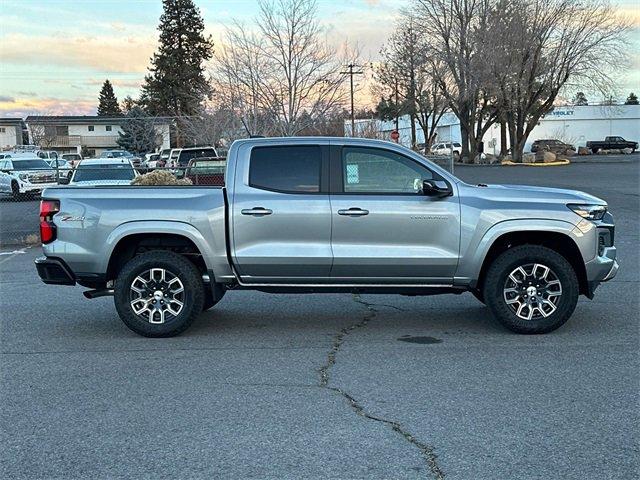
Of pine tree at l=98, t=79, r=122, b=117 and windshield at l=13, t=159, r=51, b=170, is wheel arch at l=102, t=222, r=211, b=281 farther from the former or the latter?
pine tree at l=98, t=79, r=122, b=117

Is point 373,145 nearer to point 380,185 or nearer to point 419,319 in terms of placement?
point 380,185

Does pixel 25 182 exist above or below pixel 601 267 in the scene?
above

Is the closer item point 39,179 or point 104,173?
point 104,173

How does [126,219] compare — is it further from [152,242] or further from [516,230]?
[516,230]

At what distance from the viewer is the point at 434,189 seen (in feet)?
22.0

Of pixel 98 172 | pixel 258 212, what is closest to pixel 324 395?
pixel 258 212

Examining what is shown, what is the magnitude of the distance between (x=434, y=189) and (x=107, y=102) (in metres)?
110

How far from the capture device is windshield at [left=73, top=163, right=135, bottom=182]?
1833 centimetres

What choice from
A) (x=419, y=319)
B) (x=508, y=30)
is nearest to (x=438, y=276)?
(x=419, y=319)

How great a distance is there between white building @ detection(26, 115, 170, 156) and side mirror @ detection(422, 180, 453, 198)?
6917 centimetres

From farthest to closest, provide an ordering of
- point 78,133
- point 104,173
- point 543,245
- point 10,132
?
1. point 10,132
2. point 78,133
3. point 104,173
4. point 543,245

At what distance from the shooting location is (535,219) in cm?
678

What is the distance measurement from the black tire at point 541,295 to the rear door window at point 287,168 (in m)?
2.00

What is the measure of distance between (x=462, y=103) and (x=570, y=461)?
4715 cm
